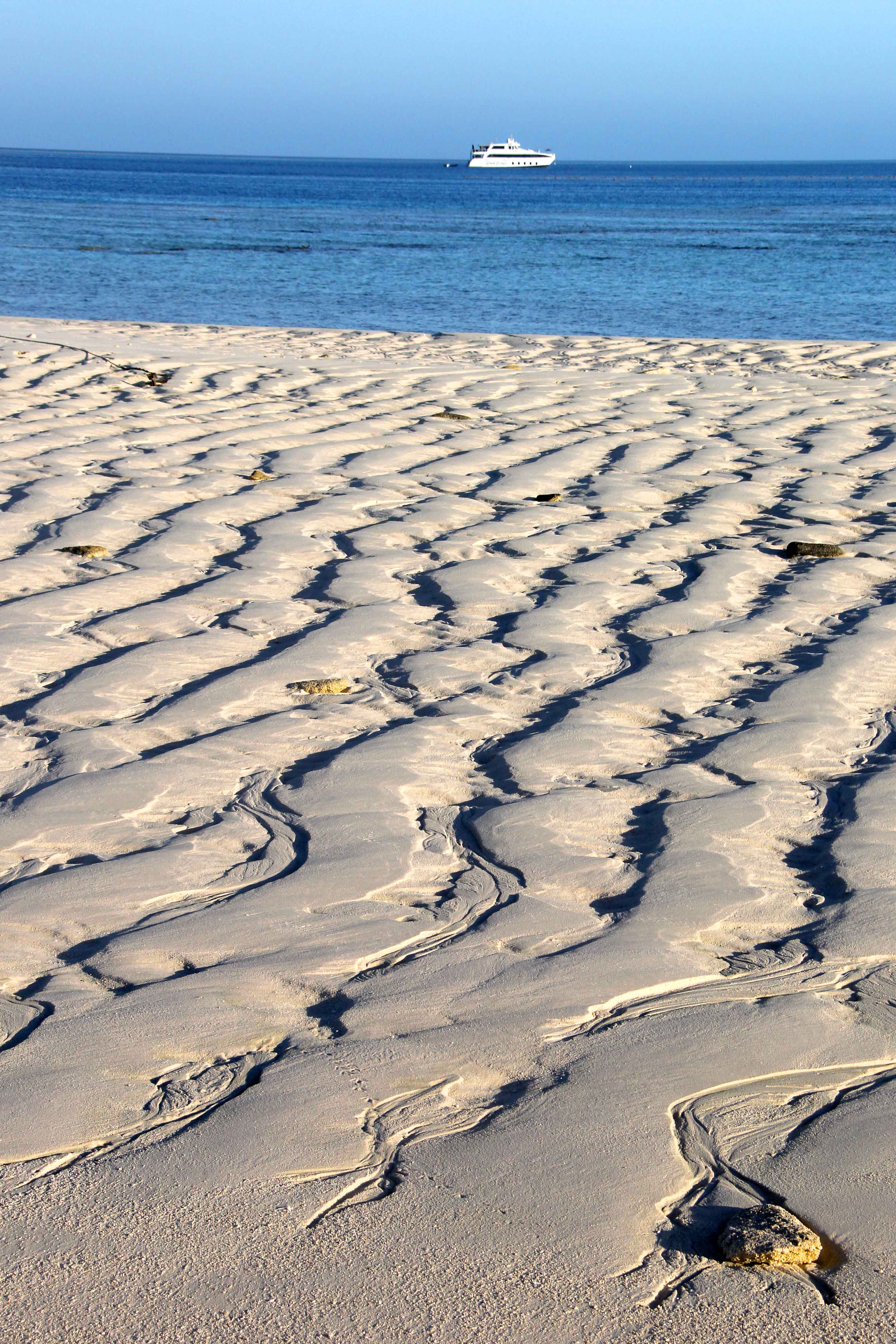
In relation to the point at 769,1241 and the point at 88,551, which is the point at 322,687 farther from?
the point at 769,1241

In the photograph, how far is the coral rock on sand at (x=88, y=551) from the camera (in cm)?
373

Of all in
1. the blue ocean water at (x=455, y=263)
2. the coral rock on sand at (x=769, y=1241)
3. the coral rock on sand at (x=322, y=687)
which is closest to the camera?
the coral rock on sand at (x=769, y=1241)

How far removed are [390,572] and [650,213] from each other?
137 ft

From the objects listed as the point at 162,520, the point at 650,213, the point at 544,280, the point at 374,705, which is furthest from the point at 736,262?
the point at 650,213

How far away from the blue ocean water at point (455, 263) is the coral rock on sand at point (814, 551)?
825 centimetres

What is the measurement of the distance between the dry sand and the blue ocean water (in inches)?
347

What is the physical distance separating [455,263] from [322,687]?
18.0 m

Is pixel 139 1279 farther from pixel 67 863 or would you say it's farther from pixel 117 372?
pixel 117 372

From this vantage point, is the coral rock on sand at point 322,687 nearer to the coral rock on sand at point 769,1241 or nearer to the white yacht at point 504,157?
the coral rock on sand at point 769,1241

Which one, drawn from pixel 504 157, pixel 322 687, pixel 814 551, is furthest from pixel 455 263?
pixel 504 157

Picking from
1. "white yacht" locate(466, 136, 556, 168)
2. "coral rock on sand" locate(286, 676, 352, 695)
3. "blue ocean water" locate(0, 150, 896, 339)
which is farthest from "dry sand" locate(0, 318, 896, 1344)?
"white yacht" locate(466, 136, 556, 168)

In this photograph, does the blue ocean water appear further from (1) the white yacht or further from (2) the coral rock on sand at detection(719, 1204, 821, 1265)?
(1) the white yacht

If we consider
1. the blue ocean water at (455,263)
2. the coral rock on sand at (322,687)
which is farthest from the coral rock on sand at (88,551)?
the blue ocean water at (455,263)

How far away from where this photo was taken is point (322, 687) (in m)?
2.77
